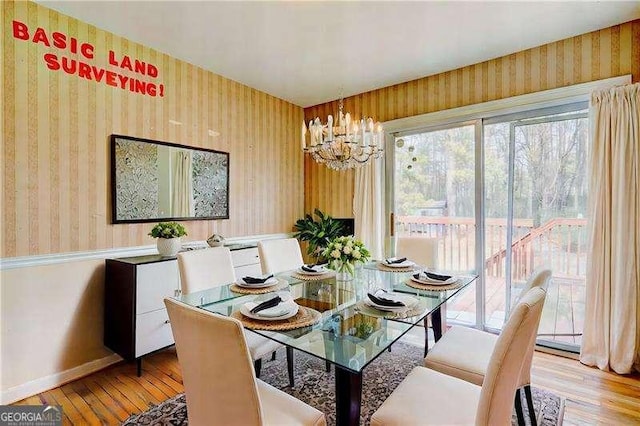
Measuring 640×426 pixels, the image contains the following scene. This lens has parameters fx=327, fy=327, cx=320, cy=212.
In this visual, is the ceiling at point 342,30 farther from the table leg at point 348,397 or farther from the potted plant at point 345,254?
the table leg at point 348,397

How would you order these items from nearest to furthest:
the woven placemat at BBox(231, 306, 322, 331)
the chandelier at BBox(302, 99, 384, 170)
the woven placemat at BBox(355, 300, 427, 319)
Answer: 1. the woven placemat at BBox(231, 306, 322, 331)
2. the woven placemat at BBox(355, 300, 427, 319)
3. the chandelier at BBox(302, 99, 384, 170)

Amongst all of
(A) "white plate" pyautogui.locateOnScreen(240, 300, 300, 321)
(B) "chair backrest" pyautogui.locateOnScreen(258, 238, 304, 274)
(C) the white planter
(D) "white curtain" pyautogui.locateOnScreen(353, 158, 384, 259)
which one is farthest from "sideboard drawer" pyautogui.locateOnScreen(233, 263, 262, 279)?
(A) "white plate" pyautogui.locateOnScreen(240, 300, 300, 321)

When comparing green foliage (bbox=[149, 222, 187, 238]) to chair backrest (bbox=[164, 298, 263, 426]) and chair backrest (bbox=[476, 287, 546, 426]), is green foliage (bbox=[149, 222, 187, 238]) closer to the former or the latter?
chair backrest (bbox=[164, 298, 263, 426])

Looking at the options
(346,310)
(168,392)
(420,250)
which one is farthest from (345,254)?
(168,392)

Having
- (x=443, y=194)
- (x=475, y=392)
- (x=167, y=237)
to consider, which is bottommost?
(x=475, y=392)

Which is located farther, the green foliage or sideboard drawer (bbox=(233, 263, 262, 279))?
sideboard drawer (bbox=(233, 263, 262, 279))

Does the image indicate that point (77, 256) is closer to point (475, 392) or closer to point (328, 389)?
point (328, 389)

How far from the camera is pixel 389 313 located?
64.2 inches

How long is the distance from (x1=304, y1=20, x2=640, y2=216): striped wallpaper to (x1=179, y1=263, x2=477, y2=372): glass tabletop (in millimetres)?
1892

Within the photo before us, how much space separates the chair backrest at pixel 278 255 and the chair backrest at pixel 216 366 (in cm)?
151

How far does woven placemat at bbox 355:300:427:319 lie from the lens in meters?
1.60

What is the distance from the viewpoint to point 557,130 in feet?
9.87

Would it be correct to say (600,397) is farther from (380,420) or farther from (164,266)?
(164,266)
